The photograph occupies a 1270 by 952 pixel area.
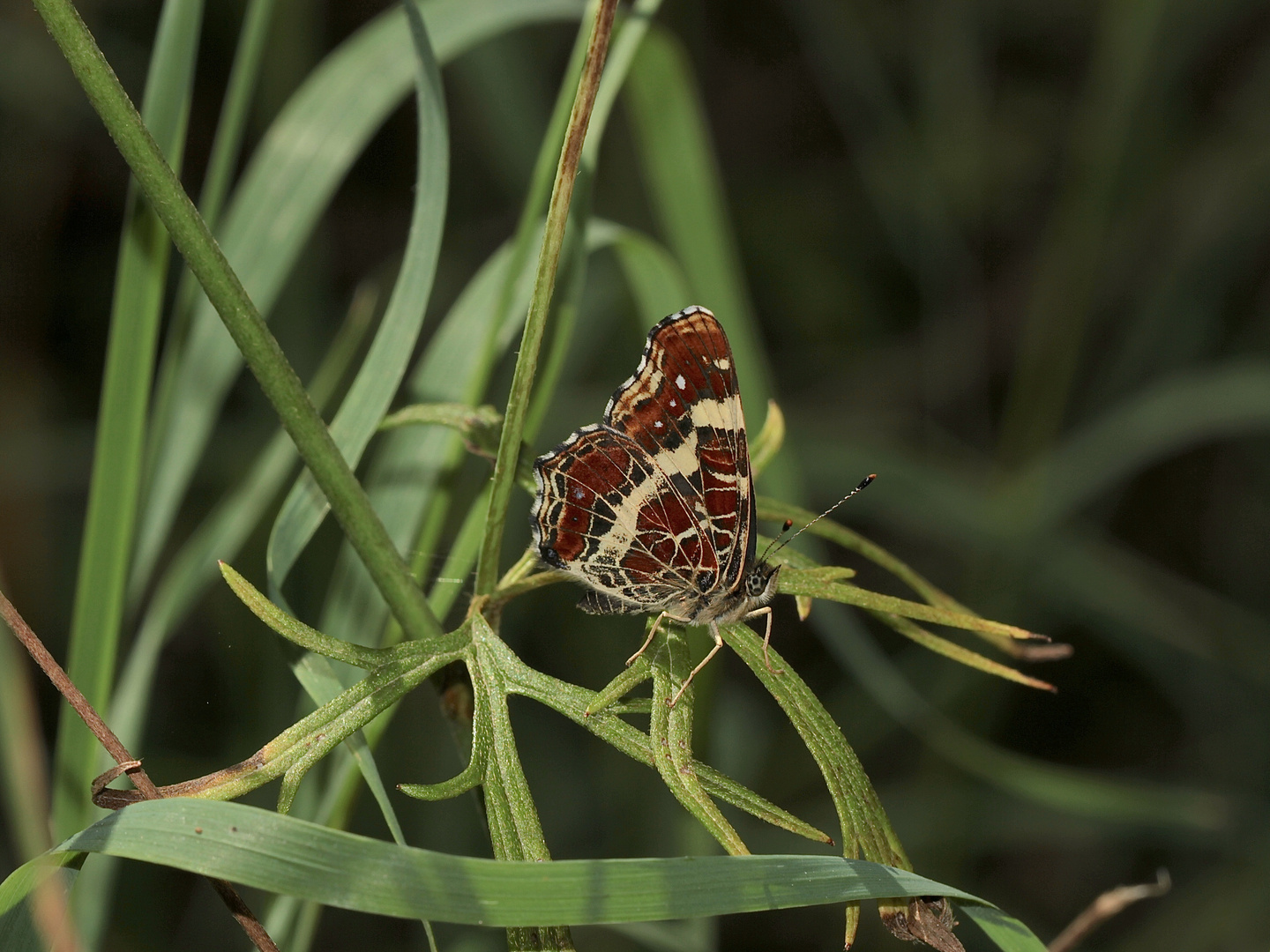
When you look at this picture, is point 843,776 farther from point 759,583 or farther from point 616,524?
point 616,524

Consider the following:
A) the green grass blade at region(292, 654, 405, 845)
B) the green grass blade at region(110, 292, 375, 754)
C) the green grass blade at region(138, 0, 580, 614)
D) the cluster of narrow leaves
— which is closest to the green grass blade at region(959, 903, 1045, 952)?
the cluster of narrow leaves

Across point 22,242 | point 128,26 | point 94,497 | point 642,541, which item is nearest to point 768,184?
point 128,26

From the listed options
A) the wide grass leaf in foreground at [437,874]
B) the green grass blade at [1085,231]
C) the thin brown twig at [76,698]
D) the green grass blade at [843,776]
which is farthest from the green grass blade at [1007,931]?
the green grass blade at [1085,231]

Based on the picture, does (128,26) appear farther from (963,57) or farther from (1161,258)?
(1161,258)

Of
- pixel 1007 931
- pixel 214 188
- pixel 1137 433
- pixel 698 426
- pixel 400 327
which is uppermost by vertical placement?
pixel 1137 433

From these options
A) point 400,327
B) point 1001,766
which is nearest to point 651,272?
point 400,327

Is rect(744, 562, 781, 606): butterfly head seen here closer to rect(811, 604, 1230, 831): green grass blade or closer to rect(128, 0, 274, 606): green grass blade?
rect(811, 604, 1230, 831): green grass blade
